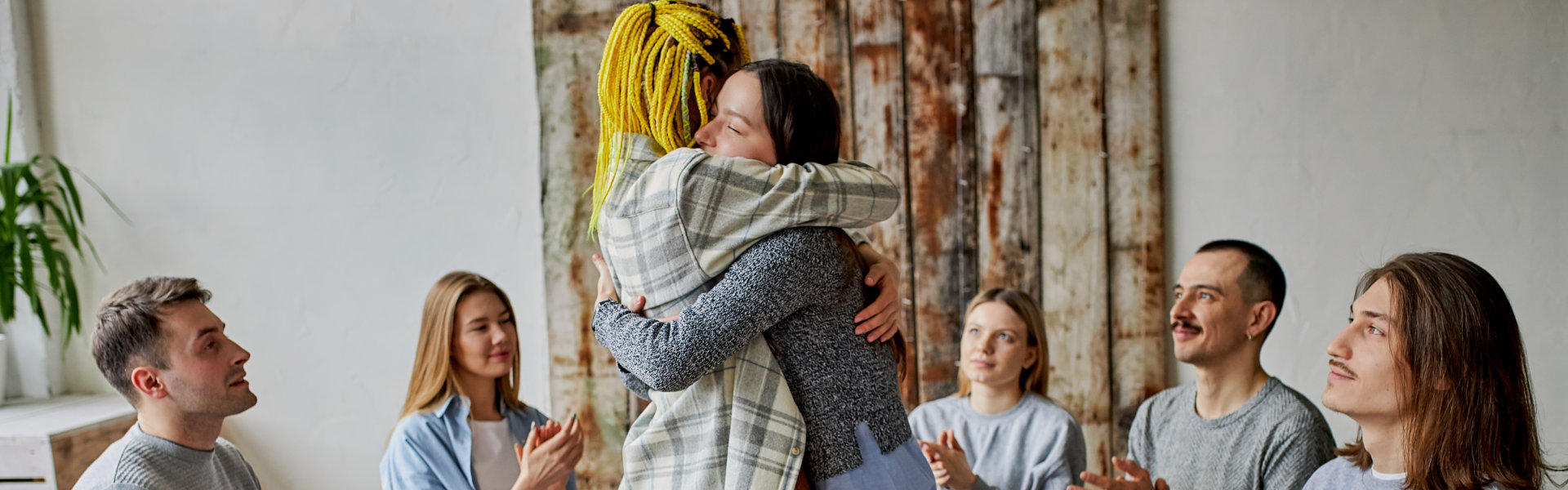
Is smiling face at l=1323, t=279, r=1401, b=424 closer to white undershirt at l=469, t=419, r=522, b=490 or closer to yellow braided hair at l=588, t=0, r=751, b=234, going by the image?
yellow braided hair at l=588, t=0, r=751, b=234

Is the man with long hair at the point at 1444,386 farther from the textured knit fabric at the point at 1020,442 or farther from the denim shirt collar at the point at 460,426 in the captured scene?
the denim shirt collar at the point at 460,426

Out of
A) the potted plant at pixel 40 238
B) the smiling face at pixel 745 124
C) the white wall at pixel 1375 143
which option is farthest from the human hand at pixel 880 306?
the potted plant at pixel 40 238

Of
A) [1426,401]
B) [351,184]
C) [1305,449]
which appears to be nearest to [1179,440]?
[1305,449]

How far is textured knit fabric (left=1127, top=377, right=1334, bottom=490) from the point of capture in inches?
77.7

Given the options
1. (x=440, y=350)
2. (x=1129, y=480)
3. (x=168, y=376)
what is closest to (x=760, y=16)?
(x=440, y=350)

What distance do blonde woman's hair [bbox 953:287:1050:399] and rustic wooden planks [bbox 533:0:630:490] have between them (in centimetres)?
118

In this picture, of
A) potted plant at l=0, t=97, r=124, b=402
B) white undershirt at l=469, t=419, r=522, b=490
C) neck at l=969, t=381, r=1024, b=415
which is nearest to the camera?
white undershirt at l=469, t=419, r=522, b=490

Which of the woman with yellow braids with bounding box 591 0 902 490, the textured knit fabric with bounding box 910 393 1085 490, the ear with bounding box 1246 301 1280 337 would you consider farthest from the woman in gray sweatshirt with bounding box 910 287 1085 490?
the woman with yellow braids with bounding box 591 0 902 490

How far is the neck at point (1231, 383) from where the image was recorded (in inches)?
84.0

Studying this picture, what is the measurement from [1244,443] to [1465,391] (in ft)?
2.15

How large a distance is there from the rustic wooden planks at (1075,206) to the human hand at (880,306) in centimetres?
157

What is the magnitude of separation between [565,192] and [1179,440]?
1.84m

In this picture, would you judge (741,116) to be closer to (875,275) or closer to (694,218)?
(694,218)

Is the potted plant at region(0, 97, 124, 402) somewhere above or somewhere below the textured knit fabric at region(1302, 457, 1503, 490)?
above
